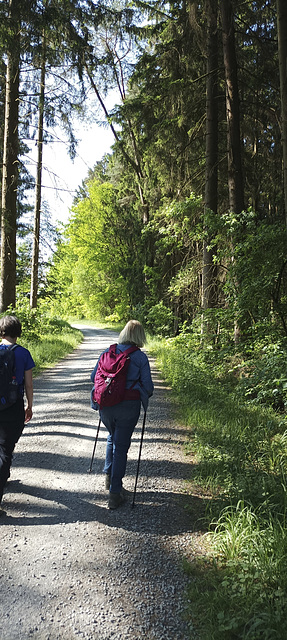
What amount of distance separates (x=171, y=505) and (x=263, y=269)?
473 cm

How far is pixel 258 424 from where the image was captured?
5.79m

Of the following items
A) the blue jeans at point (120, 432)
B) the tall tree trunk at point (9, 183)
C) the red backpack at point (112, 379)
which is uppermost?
the tall tree trunk at point (9, 183)

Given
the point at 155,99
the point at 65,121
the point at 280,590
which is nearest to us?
the point at 280,590

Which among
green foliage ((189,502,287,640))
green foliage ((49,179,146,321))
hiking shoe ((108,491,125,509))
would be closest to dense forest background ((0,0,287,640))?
green foliage ((189,502,287,640))

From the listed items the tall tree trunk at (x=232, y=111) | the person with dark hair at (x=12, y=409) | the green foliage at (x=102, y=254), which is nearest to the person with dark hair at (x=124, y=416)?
the person with dark hair at (x=12, y=409)

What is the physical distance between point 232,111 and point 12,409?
8520mm

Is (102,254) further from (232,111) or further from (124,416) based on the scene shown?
(124,416)

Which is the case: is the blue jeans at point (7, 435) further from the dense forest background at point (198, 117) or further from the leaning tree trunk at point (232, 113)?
the leaning tree trunk at point (232, 113)

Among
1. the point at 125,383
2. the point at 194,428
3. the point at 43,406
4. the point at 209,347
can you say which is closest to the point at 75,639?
the point at 125,383

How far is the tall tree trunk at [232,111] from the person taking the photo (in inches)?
356

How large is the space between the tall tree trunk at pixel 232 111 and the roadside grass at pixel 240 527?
502 cm

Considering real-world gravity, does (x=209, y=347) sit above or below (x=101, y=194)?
below

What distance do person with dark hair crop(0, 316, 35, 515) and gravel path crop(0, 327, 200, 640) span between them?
0.47 metres

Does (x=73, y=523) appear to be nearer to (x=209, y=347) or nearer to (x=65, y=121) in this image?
(x=209, y=347)
